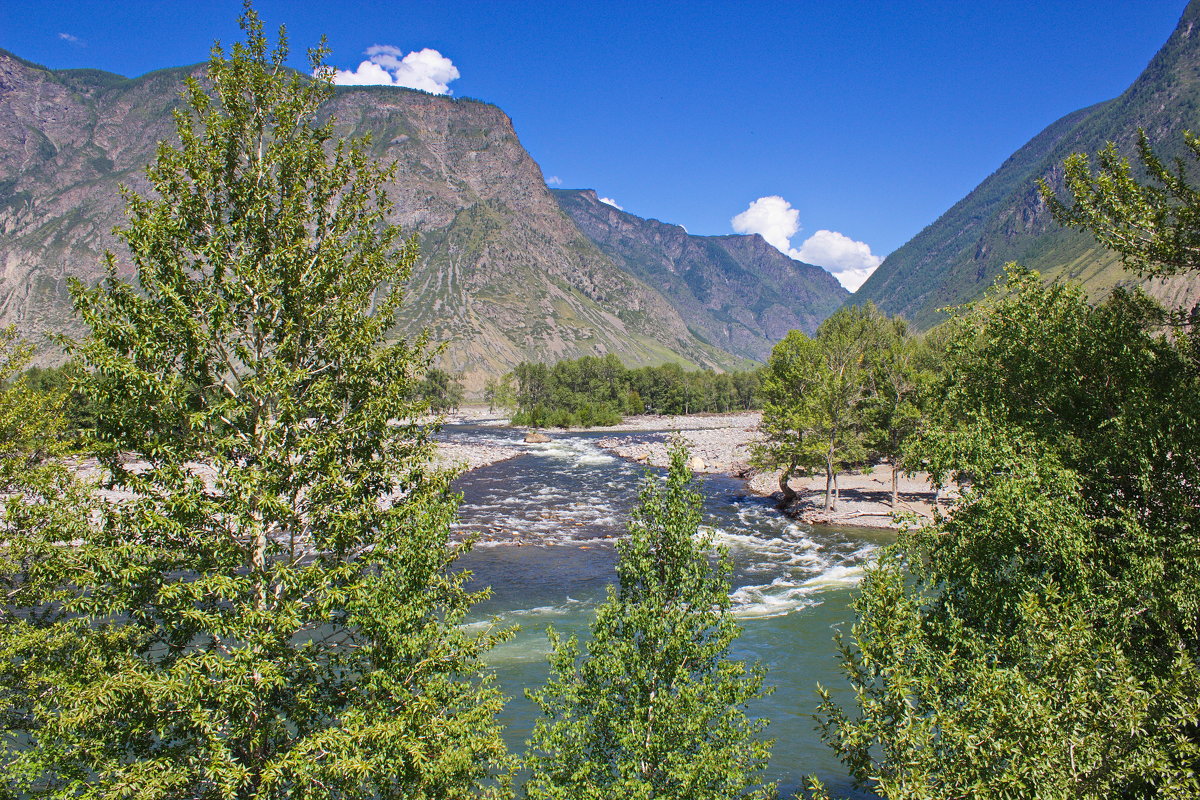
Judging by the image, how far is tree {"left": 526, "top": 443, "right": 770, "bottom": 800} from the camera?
12.0m

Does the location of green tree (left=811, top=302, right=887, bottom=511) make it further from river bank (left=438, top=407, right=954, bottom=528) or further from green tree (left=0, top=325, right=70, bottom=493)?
green tree (left=0, top=325, right=70, bottom=493)

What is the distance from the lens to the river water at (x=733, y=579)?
22.4 m

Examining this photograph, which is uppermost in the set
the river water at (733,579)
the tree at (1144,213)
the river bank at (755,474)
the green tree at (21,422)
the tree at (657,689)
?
the tree at (1144,213)

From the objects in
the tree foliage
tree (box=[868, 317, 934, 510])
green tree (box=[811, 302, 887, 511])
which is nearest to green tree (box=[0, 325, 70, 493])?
the tree foliage

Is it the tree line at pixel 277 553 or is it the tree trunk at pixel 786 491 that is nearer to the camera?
the tree line at pixel 277 553

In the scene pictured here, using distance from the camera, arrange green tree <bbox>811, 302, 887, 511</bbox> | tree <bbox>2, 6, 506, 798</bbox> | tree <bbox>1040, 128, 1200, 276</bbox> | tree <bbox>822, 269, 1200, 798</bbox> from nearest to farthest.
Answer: tree <bbox>822, 269, 1200, 798</bbox>, tree <bbox>2, 6, 506, 798</bbox>, tree <bbox>1040, 128, 1200, 276</bbox>, green tree <bbox>811, 302, 887, 511</bbox>

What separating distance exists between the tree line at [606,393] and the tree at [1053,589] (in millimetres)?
135225

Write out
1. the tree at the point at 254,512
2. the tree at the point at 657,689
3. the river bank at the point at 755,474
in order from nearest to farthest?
1. the tree at the point at 254,512
2. the tree at the point at 657,689
3. the river bank at the point at 755,474

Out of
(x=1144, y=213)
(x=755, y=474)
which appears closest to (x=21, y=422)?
(x=1144, y=213)

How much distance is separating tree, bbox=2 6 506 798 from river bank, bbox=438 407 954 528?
2.88 metres

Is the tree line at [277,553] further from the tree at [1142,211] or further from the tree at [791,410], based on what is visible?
the tree at [791,410]

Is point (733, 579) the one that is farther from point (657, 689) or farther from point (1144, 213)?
point (1144, 213)

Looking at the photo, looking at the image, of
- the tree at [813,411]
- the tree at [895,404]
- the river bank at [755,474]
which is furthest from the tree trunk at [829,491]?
the tree at [895,404]

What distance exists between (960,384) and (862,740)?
10.8 metres
